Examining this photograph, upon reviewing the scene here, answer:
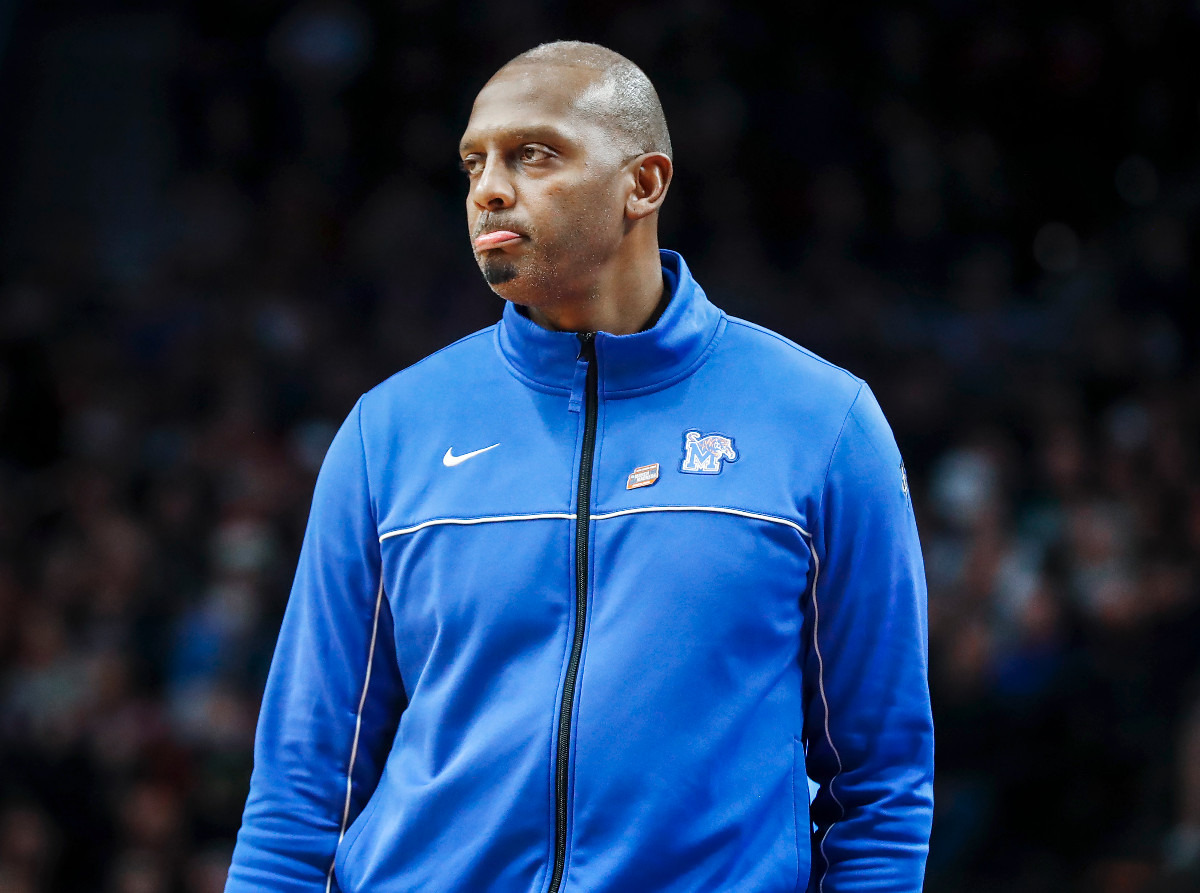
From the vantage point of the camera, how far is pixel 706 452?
1.88 meters

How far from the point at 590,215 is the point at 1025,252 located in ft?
19.5

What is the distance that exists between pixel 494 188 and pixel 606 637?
598mm

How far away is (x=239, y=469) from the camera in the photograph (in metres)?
6.37

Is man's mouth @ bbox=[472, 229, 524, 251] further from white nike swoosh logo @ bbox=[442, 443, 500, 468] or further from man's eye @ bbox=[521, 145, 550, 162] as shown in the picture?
white nike swoosh logo @ bbox=[442, 443, 500, 468]

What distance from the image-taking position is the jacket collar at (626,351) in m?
1.93

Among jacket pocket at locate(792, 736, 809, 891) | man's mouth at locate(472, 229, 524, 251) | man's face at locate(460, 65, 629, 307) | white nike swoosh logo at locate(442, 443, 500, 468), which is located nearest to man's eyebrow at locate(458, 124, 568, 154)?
man's face at locate(460, 65, 629, 307)

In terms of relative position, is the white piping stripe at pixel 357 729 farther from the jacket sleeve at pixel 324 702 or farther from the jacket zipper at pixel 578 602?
the jacket zipper at pixel 578 602

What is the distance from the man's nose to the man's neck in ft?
0.53

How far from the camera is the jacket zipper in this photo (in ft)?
5.82

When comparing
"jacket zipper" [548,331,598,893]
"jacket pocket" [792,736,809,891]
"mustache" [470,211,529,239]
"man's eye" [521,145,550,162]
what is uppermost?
"man's eye" [521,145,550,162]

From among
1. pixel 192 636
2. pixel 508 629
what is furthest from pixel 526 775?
pixel 192 636

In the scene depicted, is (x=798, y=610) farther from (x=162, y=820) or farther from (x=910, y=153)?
(x=910, y=153)

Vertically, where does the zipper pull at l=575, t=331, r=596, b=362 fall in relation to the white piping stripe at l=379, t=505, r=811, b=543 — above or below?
above

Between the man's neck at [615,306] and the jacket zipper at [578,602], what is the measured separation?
0.04 meters
